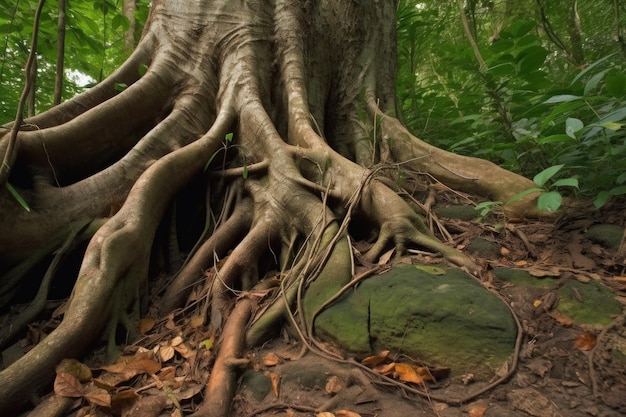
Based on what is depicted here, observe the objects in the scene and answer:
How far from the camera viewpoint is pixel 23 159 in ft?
8.67

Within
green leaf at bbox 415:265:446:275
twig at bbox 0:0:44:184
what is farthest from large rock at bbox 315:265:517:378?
twig at bbox 0:0:44:184

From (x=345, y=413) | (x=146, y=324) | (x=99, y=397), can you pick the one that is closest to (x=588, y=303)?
(x=345, y=413)

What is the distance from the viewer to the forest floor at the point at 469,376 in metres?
1.37

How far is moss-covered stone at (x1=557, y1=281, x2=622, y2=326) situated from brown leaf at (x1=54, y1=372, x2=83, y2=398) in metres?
2.35

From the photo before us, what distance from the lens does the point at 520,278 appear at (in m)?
1.94

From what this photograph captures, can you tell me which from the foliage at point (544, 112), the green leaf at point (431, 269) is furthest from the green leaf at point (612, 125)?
the green leaf at point (431, 269)

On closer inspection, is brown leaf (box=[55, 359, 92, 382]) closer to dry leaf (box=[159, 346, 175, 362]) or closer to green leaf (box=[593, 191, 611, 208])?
dry leaf (box=[159, 346, 175, 362])

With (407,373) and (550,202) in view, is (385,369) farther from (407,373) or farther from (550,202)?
(550,202)

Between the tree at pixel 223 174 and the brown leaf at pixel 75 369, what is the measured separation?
40 mm

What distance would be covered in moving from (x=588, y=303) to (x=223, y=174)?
2705mm

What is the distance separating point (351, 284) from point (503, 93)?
2.16m

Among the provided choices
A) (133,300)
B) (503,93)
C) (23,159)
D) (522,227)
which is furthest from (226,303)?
(503,93)

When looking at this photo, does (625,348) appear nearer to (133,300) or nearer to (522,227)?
(522,227)

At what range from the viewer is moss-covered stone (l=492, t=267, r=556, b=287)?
1.87 m
